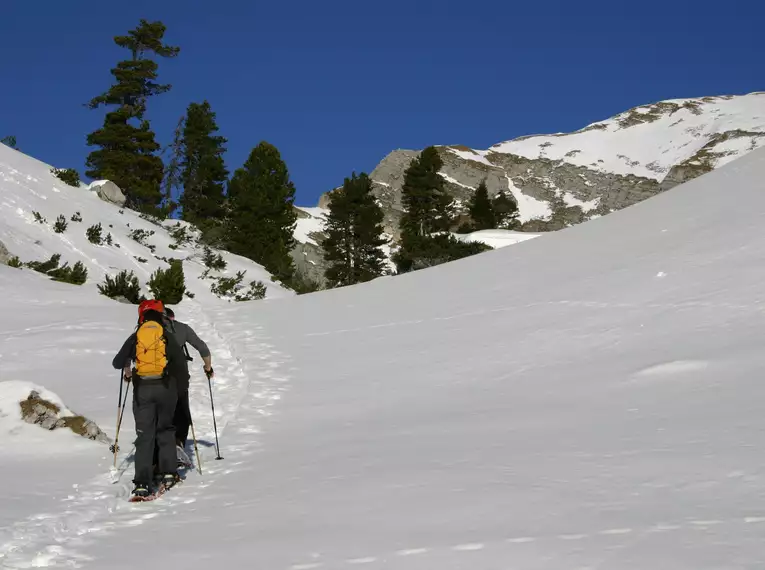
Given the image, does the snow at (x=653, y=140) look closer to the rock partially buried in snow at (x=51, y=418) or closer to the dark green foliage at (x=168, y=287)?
the dark green foliage at (x=168, y=287)

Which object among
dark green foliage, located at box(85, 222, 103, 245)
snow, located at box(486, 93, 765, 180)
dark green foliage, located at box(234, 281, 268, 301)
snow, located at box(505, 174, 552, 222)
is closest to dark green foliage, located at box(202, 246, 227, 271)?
dark green foliage, located at box(234, 281, 268, 301)

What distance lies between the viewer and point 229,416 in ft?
32.8

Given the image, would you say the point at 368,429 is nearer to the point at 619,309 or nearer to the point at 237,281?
the point at 619,309

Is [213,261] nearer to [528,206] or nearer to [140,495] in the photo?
[140,495]

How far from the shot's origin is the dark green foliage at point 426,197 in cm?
5959

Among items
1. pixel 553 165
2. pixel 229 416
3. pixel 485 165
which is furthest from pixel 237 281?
pixel 553 165

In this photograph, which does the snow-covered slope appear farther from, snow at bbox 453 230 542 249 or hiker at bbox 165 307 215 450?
snow at bbox 453 230 542 249

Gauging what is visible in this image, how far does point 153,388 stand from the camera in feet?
22.5

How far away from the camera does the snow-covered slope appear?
91.4 ft

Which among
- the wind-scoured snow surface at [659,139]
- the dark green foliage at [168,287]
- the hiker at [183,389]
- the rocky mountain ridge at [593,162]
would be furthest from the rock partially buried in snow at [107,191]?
the wind-scoured snow surface at [659,139]

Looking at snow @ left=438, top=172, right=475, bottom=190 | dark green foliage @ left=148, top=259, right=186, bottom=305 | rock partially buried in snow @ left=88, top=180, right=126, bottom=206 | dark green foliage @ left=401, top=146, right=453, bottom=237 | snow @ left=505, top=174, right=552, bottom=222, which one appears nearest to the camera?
dark green foliage @ left=148, top=259, right=186, bottom=305

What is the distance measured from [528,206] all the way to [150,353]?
416ft

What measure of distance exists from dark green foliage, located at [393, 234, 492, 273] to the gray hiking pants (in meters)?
38.6

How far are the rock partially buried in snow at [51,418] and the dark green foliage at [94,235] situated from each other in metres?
23.4
